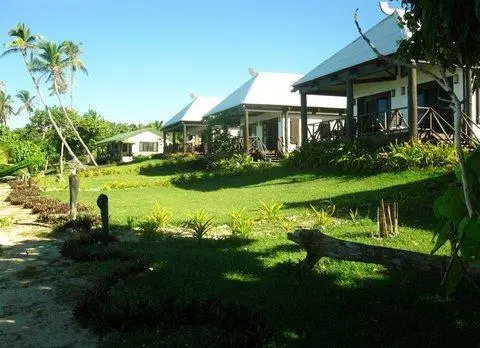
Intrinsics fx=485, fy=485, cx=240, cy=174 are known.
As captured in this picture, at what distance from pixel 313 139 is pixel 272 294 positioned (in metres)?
17.1

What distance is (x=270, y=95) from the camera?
1067 inches

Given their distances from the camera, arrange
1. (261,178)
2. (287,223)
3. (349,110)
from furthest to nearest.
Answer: (261,178), (349,110), (287,223)

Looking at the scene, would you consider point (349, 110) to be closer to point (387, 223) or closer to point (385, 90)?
point (385, 90)

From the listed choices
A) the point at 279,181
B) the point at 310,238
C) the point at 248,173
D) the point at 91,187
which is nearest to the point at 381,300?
the point at 310,238

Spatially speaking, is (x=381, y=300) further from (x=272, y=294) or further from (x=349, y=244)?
(x=272, y=294)

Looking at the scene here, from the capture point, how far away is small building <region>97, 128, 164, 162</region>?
52.7 metres

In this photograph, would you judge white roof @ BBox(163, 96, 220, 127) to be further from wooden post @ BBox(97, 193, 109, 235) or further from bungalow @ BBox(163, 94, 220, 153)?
wooden post @ BBox(97, 193, 109, 235)

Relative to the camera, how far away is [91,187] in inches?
901

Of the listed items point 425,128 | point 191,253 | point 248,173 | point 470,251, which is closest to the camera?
point 470,251

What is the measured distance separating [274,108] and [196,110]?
41.7 ft

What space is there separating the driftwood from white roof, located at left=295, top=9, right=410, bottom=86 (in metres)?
12.3

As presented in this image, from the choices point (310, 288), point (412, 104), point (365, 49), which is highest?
point (365, 49)

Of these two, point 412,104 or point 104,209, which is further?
point 412,104

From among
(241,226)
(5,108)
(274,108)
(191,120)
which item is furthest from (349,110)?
(5,108)
